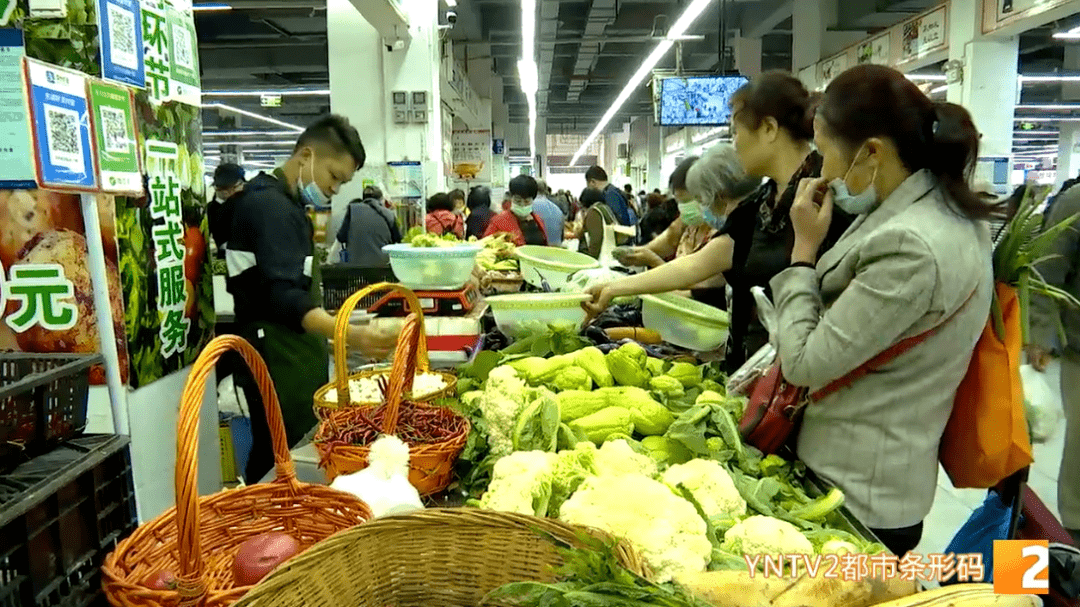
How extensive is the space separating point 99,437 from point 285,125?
21.0m

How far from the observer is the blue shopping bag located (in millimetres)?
2192

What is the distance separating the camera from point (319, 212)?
7.62 metres

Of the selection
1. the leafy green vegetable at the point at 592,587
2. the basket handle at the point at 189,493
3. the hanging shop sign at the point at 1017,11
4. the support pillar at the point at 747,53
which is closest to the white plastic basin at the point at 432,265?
the basket handle at the point at 189,493

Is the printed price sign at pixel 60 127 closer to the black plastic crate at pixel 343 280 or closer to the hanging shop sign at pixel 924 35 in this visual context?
the black plastic crate at pixel 343 280

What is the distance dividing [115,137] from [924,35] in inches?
375

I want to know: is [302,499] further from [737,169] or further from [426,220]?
[426,220]

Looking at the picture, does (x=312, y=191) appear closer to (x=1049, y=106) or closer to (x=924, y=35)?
(x=924, y=35)

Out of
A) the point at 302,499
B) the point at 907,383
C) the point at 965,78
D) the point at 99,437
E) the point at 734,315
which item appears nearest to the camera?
the point at 99,437

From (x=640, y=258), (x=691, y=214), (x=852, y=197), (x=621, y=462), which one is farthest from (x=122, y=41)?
(x=640, y=258)

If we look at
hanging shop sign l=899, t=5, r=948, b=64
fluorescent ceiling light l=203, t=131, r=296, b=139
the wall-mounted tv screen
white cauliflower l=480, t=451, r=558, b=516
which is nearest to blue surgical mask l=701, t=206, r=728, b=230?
white cauliflower l=480, t=451, r=558, b=516

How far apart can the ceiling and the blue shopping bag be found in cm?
775

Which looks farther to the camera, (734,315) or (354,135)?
(354,135)

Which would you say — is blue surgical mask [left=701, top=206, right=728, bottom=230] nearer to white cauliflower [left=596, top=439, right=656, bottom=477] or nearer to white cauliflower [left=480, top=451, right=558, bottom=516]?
white cauliflower [left=596, top=439, right=656, bottom=477]

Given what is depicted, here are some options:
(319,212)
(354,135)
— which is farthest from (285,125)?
(354,135)
